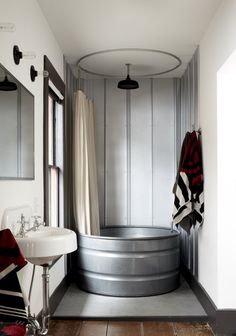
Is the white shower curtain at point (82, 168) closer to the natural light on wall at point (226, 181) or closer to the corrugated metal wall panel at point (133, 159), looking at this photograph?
the corrugated metal wall panel at point (133, 159)

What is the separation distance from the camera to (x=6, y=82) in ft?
7.12

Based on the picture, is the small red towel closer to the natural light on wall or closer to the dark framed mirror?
the dark framed mirror

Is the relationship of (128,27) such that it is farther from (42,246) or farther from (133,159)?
(42,246)

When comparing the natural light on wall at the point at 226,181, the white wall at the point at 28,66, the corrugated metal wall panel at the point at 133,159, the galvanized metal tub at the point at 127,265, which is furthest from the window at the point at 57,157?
the natural light on wall at the point at 226,181

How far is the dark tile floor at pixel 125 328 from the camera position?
2.96 meters

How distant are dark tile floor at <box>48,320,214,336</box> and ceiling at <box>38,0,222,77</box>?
2527 millimetres

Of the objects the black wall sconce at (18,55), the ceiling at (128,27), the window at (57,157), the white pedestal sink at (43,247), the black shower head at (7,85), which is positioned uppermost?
the ceiling at (128,27)

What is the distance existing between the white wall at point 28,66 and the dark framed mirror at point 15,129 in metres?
0.06

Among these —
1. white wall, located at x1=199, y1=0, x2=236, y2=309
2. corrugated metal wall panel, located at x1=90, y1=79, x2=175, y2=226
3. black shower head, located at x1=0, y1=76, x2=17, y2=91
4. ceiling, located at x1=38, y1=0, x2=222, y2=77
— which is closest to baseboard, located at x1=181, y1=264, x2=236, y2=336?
white wall, located at x1=199, y1=0, x2=236, y2=309

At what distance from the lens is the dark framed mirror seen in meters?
2.14

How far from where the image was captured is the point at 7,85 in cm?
219

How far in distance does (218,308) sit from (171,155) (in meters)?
2.28

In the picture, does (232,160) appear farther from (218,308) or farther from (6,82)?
(6,82)

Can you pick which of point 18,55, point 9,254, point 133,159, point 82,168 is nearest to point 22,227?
point 9,254
